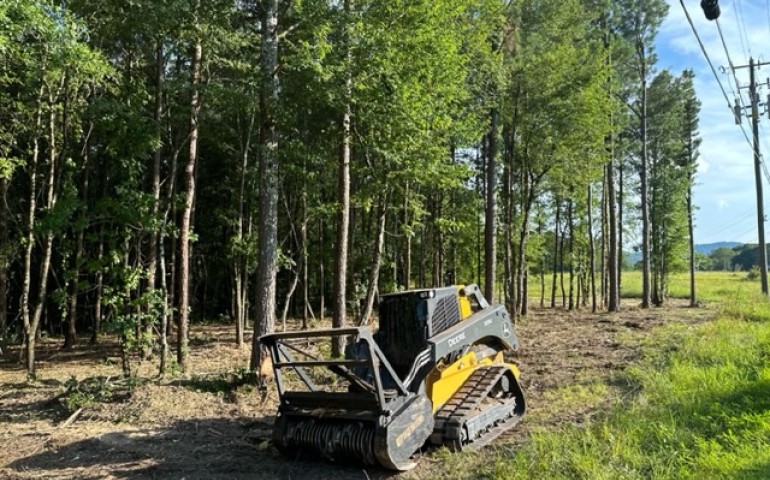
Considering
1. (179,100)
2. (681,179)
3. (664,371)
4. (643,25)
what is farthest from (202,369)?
(681,179)

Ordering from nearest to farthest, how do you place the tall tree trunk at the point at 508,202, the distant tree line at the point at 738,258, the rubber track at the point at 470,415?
the rubber track at the point at 470,415
the tall tree trunk at the point at 508,202
the distant tree line at the point at 738,258

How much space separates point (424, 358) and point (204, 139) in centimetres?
1694

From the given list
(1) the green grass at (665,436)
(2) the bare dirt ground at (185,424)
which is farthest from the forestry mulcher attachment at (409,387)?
(1) the green grass at (665,436)

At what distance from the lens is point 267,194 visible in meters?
10.5

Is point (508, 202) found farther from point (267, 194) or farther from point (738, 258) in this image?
point (738, 258)

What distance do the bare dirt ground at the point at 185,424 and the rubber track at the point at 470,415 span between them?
215mm

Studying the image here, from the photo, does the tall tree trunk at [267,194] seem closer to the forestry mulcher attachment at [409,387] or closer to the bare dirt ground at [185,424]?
the bare dirt ground at [185,424]

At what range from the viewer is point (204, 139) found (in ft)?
69.3

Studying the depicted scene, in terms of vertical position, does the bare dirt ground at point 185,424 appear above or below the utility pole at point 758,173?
below

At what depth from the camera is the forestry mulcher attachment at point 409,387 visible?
19.2 feet

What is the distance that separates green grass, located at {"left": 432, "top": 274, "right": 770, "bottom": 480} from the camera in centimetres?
520

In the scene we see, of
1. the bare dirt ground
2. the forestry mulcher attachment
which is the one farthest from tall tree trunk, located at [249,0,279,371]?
the forestry mulcher attachment

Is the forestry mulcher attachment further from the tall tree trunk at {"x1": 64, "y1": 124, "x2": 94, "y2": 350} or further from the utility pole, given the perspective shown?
the utility pole

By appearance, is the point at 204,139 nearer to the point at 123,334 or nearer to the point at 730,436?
the point at 123,334
